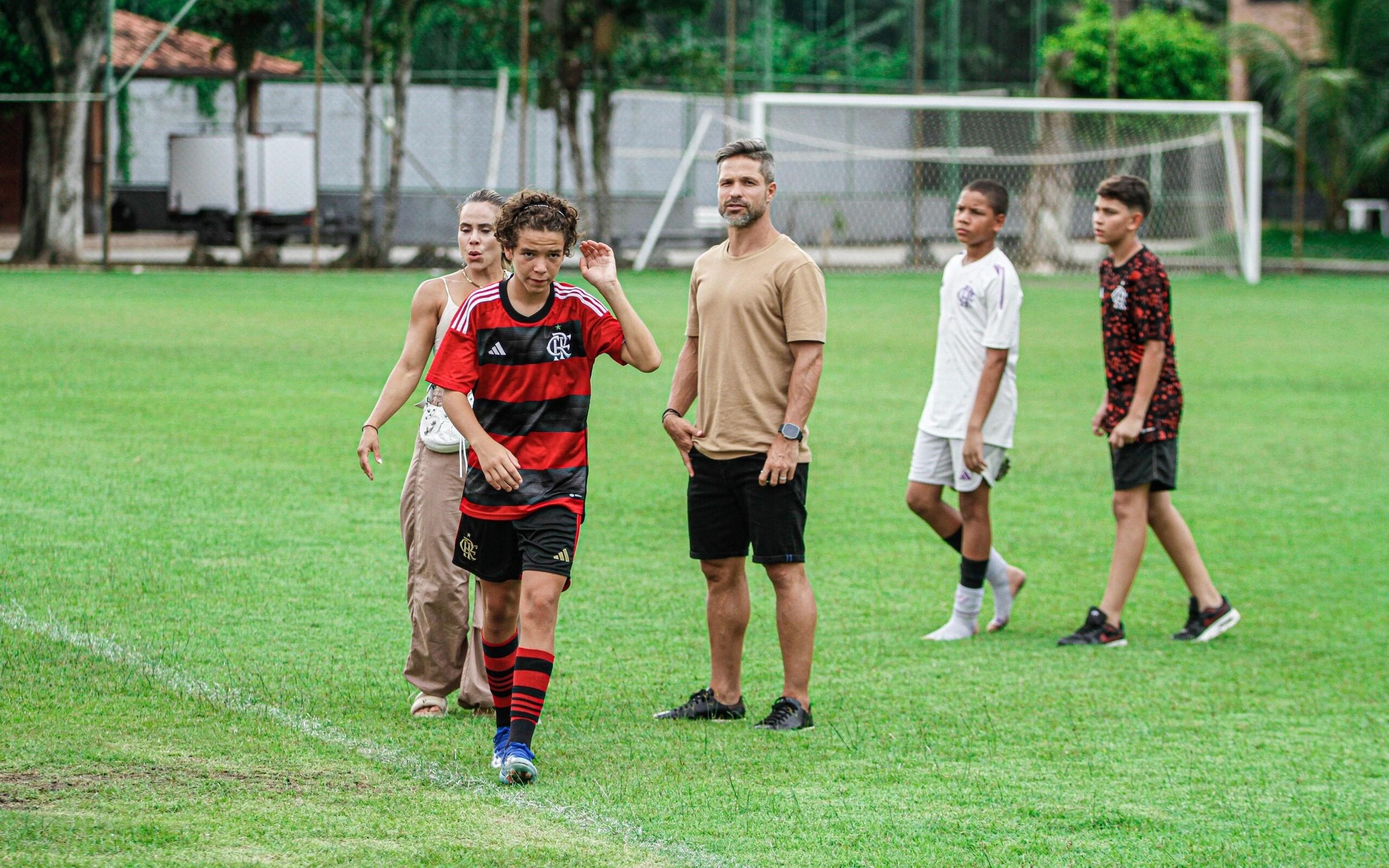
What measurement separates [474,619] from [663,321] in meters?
14.4

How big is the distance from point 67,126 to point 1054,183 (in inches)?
685

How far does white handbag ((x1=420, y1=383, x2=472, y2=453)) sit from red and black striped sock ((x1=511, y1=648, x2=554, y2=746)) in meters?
0.87

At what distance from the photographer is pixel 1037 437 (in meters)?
13.1

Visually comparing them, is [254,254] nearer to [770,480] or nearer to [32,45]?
[32,45]

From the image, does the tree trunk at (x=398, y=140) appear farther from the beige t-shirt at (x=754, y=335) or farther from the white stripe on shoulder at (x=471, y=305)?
the white stripe on shoulder at (x=471, y=305)

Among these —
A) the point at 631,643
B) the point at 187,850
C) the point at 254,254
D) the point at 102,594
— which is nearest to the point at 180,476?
the point at 102,594

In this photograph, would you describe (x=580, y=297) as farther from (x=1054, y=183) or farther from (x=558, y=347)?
(x=1054, y=183)

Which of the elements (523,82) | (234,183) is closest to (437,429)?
(523,82)

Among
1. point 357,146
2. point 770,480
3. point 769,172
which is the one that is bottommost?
point 770,480

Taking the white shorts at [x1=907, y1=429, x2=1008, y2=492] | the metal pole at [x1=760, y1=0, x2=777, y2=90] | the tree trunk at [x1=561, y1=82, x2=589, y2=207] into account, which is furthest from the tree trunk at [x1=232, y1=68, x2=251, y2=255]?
the white shorts at [x1=907, y1=429, x2=1008, y2=492]

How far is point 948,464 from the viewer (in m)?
7.34

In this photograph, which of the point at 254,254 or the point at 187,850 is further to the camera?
the point at 254,254

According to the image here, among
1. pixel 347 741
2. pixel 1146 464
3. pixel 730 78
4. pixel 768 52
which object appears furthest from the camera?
pixel 768 52

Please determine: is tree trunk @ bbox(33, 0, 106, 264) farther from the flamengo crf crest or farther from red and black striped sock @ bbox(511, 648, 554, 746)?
red and black striped sock @ bbox(511, 648, 554, 746)
